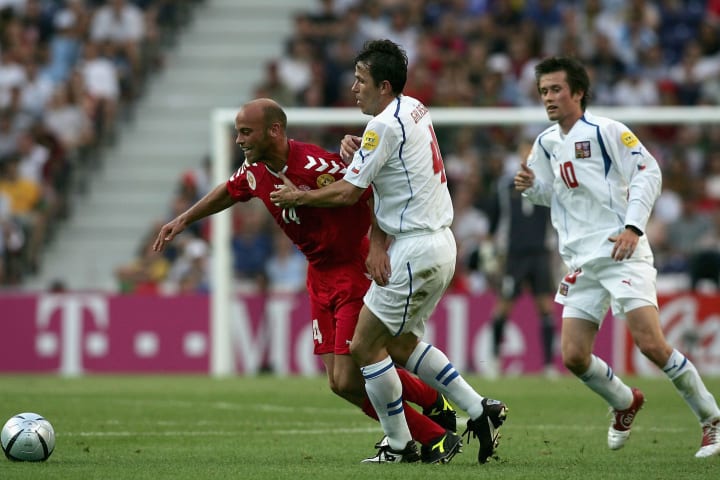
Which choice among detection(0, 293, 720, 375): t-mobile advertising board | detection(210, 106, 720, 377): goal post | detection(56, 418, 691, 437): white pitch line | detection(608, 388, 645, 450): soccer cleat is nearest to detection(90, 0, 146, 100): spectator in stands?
detection(0, 293, 720, 375): t-mobile advertising board

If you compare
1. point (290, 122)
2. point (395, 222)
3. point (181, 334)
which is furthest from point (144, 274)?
point (395, 222)

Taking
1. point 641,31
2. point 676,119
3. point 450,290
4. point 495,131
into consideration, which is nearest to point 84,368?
point 450,290

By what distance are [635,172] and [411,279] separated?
1680 millimetres

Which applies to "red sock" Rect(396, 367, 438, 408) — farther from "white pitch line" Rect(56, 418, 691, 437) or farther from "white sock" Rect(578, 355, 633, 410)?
"white pitch line" Rect(56, 418, 691, 437)

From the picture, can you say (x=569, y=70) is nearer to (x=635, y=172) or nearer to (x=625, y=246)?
(x=635, y=172)

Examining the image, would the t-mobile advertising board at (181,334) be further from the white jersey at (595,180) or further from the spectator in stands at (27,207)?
the white jersey at (595,180)

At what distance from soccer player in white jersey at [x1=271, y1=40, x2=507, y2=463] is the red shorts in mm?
235

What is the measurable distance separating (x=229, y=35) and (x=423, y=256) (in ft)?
58.6

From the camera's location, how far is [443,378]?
782 cm

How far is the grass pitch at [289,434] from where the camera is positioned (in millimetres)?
7348

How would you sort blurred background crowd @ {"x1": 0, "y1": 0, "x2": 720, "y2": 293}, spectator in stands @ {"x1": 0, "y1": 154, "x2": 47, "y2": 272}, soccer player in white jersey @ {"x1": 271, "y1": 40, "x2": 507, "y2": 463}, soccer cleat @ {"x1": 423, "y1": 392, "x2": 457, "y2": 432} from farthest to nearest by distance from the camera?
spectator in stands @ {"x1": 0, "y1": 154, "x2": 47, "y2": 272} < blurred background crowd @ {"x1": 0, "y1": 0, "x2": 720, "y2": 293} < soccer cleat @ {"x1": 423, "y1": 392, "x2": 457, "y2": 432} < soccer player in white jersey @ {"x1": 271, "y1": 40, "x2": 507, "y2": 463}

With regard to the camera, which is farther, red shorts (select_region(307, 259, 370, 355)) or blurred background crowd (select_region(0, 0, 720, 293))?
blurred background crowd (select_region(0, 0, 720, 293))

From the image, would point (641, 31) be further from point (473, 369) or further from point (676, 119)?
point (473, 369)

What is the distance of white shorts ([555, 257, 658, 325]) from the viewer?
27.2 feet
